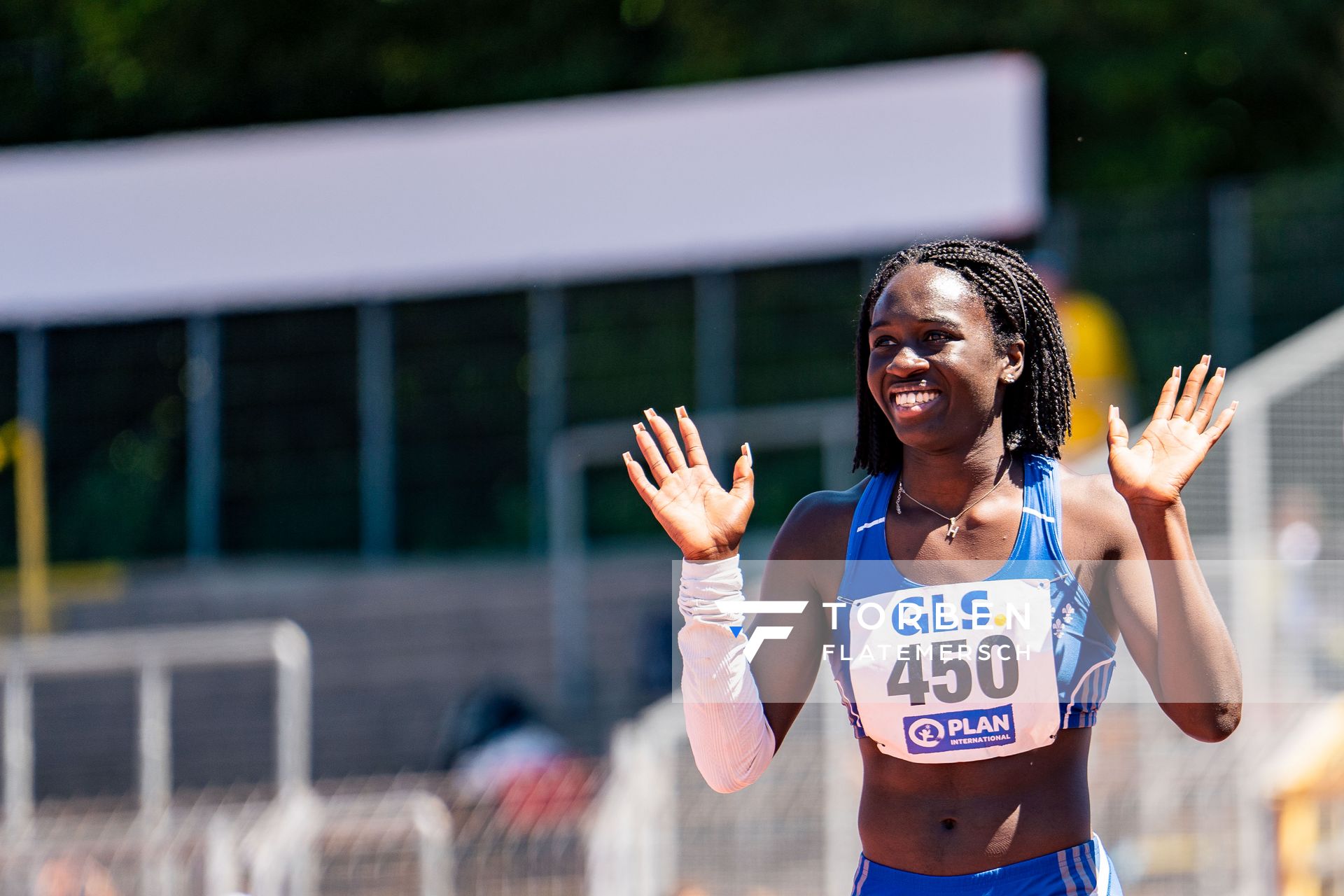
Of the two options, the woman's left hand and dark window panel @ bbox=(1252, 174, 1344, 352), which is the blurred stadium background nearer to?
dark window panel @ bbox=(1252, 174, 1344, 352)

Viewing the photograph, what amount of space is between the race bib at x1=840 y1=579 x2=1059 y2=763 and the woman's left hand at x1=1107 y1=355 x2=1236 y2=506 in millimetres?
267

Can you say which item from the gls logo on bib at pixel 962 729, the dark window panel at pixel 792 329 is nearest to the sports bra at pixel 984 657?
the gls logo on bib at pixel 962 729

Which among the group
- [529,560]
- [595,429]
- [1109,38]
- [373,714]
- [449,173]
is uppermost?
[1109,38]

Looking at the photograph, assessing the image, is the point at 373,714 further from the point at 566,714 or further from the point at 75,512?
the point at 75,512

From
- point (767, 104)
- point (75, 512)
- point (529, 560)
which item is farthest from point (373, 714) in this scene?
point (767, 104)

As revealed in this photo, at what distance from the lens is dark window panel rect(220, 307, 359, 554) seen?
15.6m

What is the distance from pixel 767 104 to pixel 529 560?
4.39m

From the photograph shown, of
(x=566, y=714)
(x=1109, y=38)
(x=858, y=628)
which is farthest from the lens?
(x=1109, y=38)

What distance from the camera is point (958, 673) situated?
319cm

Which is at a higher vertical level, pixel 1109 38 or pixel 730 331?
pixel 1109 38

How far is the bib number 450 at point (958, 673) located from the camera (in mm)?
3170

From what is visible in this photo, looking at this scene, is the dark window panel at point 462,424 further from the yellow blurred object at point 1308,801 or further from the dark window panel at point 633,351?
the yellow blurred object at point 1308,801

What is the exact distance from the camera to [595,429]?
558 inches

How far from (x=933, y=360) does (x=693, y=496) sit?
0.51 meters
